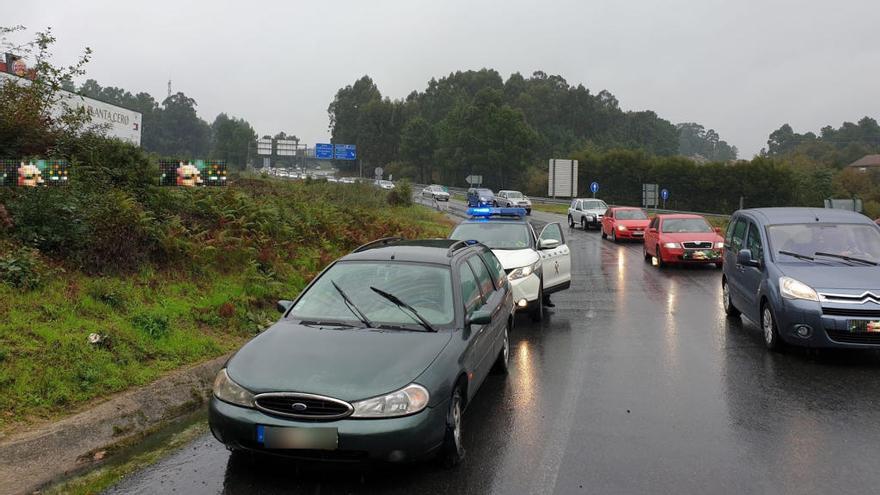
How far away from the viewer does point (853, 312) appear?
7027 mm

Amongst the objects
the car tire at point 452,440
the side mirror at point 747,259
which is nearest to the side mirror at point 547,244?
the side mirror at point 747,259

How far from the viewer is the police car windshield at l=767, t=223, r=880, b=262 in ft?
27.0

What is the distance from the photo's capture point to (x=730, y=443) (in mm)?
Result: 5031

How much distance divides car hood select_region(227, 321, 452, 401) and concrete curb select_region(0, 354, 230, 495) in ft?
4.87

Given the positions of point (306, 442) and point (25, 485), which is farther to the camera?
point (25, 485)

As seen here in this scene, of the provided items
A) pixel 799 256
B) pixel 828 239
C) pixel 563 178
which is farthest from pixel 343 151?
pixel 799 256

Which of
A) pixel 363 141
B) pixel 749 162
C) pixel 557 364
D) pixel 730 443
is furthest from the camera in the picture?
pixel 363 141

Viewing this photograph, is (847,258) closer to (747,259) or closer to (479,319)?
(747,259)

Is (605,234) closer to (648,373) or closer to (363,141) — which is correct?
(648,373)

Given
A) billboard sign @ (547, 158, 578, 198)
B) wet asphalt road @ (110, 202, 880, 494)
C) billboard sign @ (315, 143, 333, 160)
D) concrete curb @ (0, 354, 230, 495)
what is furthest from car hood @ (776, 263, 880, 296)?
billboard sign @ (315, 143, 333, 160)

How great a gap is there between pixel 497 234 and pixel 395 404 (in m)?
7.58

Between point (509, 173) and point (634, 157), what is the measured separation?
22.9 m

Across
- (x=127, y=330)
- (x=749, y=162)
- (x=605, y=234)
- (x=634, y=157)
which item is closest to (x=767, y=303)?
(x=127, y=330)

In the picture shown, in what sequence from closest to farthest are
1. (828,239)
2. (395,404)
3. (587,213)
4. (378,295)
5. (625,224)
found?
(395,404), (378,295), (828,239), (625,224), (587,213)
